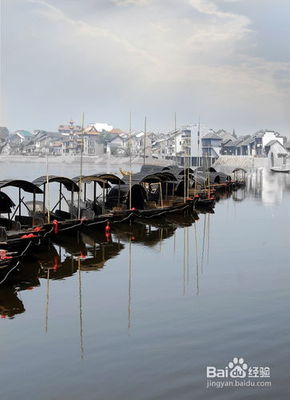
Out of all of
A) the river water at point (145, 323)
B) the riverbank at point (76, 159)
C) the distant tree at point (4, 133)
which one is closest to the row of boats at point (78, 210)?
the river water at point (145, 323)

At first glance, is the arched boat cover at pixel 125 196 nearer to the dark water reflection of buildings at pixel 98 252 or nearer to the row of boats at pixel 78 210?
the row of boats at pixel 78 210

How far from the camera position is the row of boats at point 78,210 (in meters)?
18.2

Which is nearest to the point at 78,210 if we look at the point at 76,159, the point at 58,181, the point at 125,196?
the point at 58,181

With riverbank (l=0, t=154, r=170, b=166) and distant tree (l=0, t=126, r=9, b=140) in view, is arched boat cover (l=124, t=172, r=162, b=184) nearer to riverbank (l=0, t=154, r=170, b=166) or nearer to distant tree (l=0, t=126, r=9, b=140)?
riverbank (l=0, t=154, r=170, b=166)

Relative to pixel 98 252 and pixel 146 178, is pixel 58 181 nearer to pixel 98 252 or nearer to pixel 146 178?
pixel 98 252

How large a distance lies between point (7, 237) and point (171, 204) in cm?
1689

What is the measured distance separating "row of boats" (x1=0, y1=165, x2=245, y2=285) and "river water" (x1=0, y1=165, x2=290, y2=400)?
1.13 metres

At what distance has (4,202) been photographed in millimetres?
20844

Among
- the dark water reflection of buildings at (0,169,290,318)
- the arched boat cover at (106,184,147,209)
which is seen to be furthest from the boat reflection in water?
the arched boat cover at (106,184,147,209)

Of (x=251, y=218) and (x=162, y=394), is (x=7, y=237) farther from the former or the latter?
(x=251, y=218)

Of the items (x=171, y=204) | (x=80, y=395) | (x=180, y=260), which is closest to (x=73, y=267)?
(x=180, y=260)

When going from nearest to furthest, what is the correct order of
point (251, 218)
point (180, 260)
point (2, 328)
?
point (2, 328)
point (180, 260)
point (251, 218)

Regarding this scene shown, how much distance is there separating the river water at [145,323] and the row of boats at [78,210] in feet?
3.72

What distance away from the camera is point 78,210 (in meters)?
24.2
